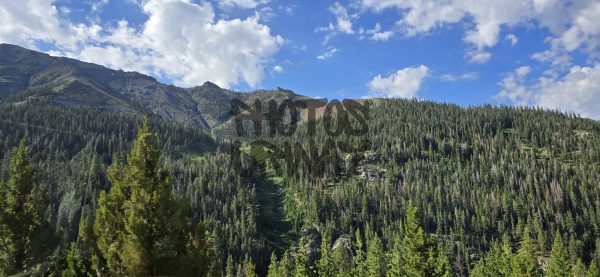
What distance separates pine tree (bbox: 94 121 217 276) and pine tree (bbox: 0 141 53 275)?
9703 mm

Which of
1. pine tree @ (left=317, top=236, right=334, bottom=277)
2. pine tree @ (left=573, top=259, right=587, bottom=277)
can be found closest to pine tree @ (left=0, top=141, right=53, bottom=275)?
pine tree @ (left=317, top=236, right=334, bottom=277)

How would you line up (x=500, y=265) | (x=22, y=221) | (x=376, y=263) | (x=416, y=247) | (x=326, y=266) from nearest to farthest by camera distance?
(x=22, y=221) → (x=416, y=247) → (x=376, y=263) → (x=326, y=266) → (x=500, y=265)

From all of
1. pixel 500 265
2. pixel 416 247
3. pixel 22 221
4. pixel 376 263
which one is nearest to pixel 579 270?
pixel 500 265

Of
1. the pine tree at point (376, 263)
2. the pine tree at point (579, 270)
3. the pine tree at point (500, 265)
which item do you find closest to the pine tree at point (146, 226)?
the pine tree at point (376, 263)

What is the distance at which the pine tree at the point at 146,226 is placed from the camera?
18.5 meters

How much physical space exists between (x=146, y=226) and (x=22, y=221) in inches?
509

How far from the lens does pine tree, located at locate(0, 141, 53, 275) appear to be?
1002 inches

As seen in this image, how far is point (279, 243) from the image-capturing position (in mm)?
199375

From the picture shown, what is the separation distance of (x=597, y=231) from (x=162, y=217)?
234m

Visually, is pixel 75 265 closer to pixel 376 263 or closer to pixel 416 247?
pixel 416 247

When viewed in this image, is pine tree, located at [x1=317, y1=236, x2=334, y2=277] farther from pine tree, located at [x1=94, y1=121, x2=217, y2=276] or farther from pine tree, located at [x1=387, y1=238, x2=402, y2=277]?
pine tree, located at [x1=94, y1=121, x2=217, y2=276]

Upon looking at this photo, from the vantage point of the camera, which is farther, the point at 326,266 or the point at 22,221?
the point at 326,266

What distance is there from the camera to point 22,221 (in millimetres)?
26078

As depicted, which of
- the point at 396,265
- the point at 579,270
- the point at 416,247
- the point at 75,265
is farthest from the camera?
the point at 579,270
